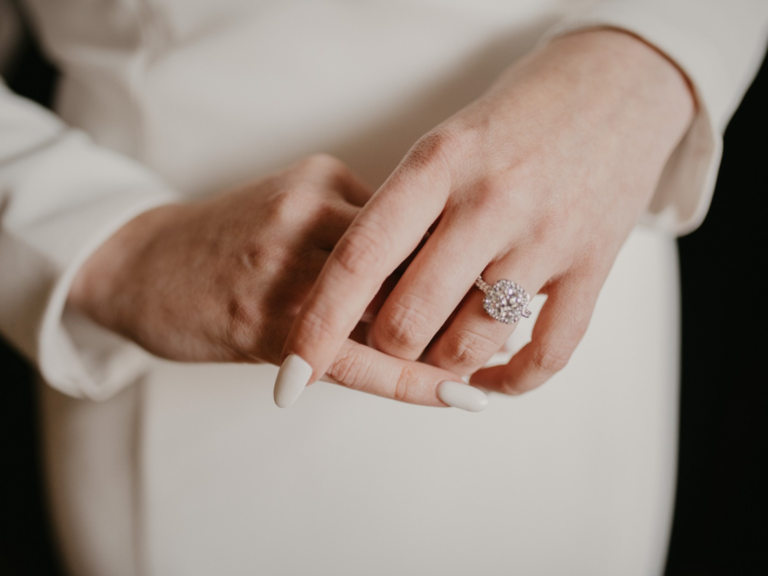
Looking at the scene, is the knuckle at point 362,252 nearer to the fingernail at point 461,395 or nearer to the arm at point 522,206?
the arm at point 522,206

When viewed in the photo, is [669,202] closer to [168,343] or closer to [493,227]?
[493,227]

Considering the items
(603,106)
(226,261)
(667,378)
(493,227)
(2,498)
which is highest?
(603,106)

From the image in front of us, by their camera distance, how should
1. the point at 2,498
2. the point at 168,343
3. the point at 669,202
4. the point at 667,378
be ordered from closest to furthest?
the point at 168,343
the point at 669,202
the point at 667,378
the point at 2,498

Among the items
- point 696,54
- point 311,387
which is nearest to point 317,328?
point 311,387

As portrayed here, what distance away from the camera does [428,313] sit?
47 centimetres

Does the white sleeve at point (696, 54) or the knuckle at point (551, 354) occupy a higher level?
the white sleeve at point (696, 54)

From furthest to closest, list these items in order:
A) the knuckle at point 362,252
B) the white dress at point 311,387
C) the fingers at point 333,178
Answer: the white dress at point 311,387
the fingers at point 333,178
the knuckle at point 362,252

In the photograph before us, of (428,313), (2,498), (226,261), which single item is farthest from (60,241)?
(2,498)

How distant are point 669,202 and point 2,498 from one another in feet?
5.43

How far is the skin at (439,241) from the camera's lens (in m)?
0.46

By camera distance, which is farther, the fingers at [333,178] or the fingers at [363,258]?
the fingers at [333,178]

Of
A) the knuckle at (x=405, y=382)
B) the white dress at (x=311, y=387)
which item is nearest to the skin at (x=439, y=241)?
the knuckle at (x=405, y=382)

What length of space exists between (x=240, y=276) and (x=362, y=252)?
0.54 feet

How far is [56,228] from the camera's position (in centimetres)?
64
